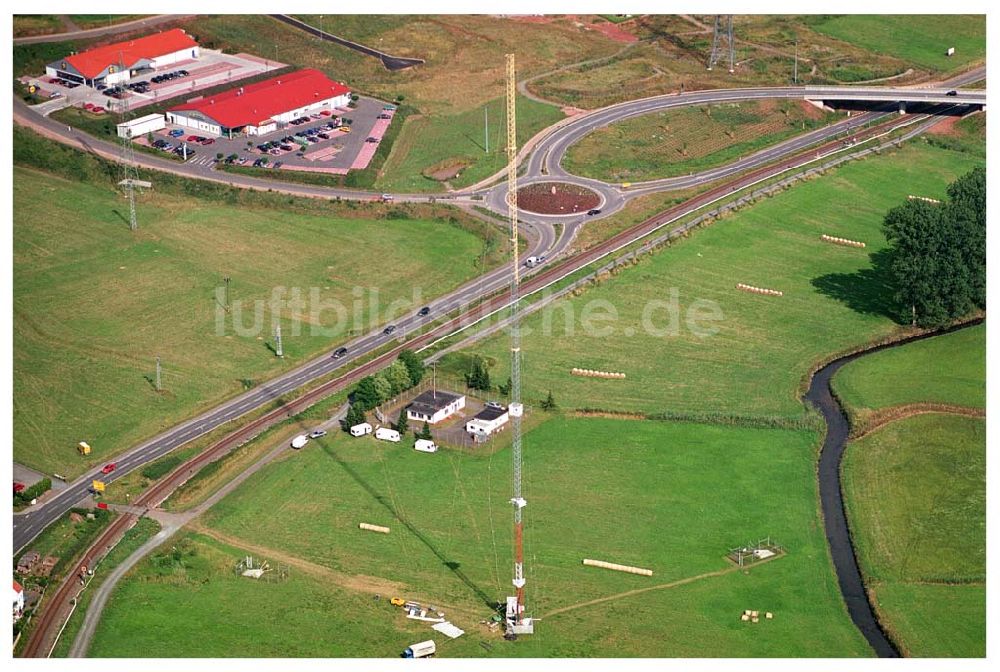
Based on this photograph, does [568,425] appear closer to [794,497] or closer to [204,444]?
[794,497]

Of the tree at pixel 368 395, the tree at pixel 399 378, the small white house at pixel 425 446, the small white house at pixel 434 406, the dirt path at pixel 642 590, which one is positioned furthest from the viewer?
the tree at pixel 399 378

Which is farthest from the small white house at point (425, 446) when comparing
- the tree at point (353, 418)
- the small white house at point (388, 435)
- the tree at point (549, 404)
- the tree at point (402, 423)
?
the tree at point (549, 404)

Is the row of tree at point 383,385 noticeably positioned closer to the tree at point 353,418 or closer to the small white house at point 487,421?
the tree at point 353,418

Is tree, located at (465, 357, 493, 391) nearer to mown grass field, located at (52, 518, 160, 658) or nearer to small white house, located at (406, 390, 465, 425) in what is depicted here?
small white house, located at (406, 390, 465, 425)

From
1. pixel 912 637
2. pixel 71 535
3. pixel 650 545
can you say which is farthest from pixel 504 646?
pixel 71 535

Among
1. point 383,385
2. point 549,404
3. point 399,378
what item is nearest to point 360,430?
point 383,385

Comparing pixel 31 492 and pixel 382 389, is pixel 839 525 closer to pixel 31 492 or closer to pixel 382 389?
pixel 382 389
